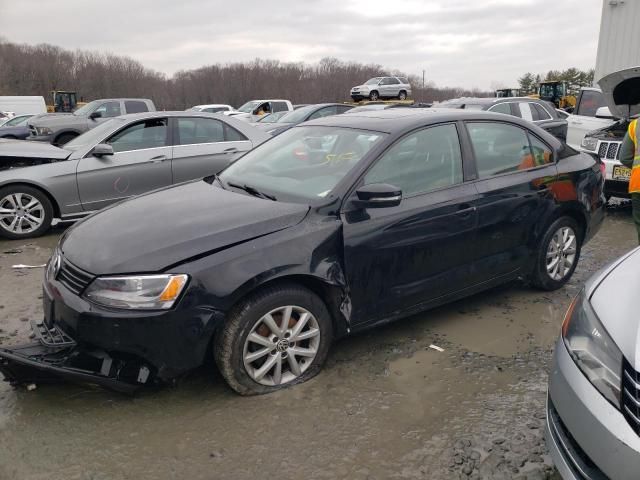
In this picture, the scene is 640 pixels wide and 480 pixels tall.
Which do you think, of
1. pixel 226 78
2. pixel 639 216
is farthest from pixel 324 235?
pixel 226 78

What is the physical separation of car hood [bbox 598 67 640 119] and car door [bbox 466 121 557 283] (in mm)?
2162

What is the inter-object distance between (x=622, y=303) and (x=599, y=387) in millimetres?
410

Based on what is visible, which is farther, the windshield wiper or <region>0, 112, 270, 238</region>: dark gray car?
<region>0, 112, 270, 238</region>: dark gray car

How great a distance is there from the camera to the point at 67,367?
264cm

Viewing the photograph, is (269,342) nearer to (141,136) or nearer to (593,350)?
(593,350)

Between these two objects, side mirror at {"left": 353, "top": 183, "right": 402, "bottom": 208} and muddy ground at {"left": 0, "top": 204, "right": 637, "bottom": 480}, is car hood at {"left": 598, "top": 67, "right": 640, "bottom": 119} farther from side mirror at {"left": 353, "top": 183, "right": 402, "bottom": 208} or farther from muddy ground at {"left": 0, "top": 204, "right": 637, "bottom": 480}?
Result: side mirror at {"left": 353, "top": 183, "right": 402, "bottom": 208}

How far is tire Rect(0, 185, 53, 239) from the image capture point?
248 inches

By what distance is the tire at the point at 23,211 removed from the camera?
20.7 feet

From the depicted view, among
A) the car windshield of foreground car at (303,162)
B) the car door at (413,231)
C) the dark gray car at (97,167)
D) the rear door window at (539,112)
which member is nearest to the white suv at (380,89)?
the rear door window at (539,112)

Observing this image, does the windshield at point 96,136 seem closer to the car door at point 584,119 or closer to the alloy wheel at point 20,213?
the alloy wheel at point 20,213

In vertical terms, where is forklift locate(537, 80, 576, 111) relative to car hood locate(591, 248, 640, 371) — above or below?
above

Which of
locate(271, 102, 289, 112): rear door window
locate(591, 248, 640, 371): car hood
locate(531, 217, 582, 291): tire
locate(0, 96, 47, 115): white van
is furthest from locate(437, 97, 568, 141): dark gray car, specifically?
locate(0, 96, 47, 115): white van

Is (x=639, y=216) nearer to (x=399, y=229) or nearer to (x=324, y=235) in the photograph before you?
(x=399, y=229)

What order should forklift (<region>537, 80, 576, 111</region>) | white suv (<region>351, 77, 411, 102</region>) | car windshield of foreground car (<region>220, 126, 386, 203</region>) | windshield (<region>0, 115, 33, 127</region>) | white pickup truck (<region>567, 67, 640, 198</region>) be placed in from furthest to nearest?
1. white suv (<region>351, 77, 411, 102</region>)
2. forklift (<region>537, 80, 576, 111</region>)
3. windshield (<region>0, 115, 33, 127</region>)
4. white pickup truck (<region>567, 67, 640, 198</region>)
5. car windshield of foreground car (<region>220, 126, 386, 203</region>)
